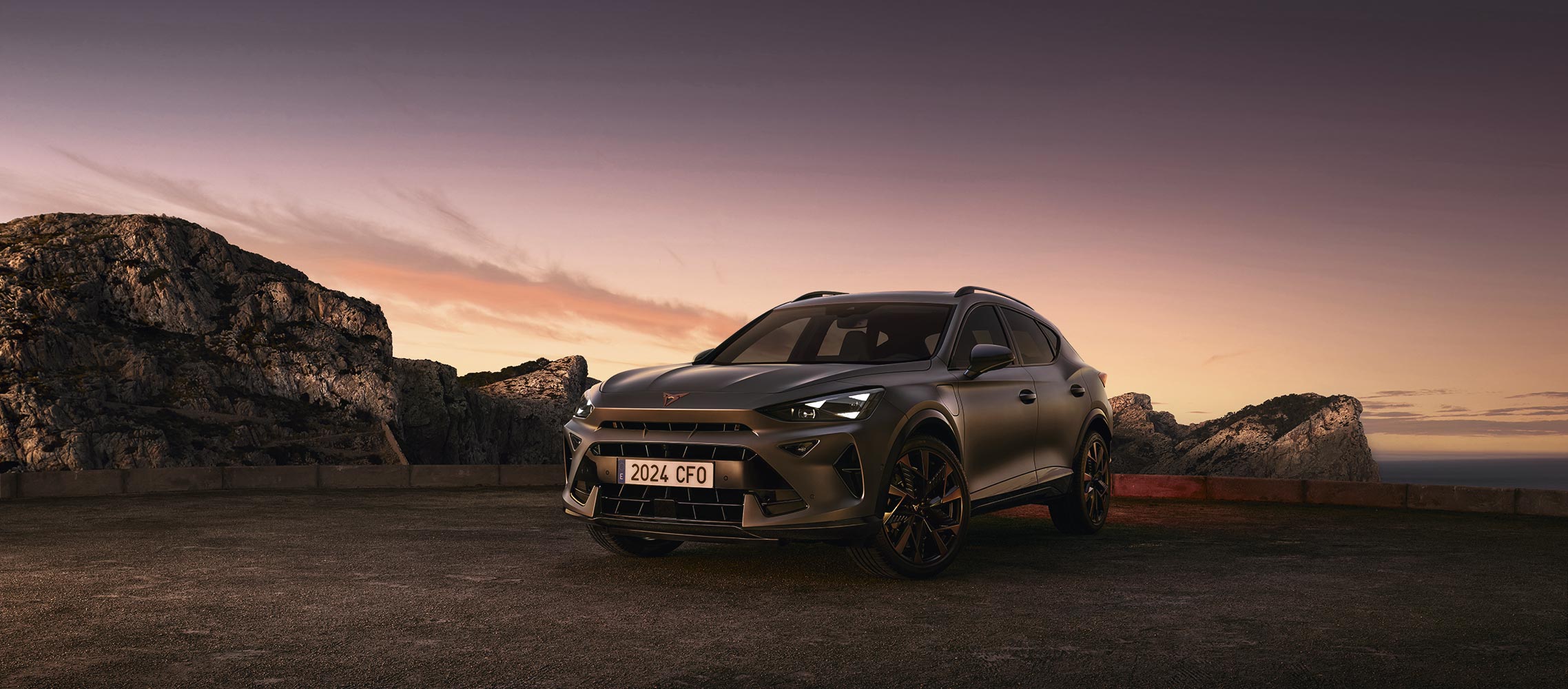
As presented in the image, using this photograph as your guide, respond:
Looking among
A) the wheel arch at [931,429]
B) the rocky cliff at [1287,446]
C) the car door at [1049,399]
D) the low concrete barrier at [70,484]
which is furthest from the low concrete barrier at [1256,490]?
the rocky cliff at [1287,446]

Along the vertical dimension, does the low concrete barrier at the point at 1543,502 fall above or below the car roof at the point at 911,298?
below

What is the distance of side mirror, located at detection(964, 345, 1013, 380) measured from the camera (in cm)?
672

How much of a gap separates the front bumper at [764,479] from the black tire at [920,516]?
0.20 m

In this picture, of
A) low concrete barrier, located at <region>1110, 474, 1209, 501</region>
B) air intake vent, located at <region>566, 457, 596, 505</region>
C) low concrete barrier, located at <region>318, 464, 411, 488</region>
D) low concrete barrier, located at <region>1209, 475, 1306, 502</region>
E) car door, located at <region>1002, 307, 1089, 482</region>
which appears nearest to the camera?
air intake vent, located at <region>566, 457, 596, 505</region>

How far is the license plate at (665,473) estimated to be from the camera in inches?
233

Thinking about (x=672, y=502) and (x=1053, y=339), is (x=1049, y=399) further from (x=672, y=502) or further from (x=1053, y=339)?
(x=672, y=502)

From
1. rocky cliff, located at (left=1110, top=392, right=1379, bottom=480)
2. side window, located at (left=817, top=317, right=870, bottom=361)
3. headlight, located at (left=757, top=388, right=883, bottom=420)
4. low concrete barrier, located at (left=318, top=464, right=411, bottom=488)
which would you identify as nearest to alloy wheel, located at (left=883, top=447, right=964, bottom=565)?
headlight, located at (left=757, top=388, right=883, bottom=420)

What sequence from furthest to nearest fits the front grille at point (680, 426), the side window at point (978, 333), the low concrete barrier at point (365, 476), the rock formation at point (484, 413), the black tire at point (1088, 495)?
the rock formation at point (484, 413) < the low concrete barrier at point (365, 476) < the black tire at point (1088, 495) < the side window at point (978, 333) < the front grille at point (680, 426)

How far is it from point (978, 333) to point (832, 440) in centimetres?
225

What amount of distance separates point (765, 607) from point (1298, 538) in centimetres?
520

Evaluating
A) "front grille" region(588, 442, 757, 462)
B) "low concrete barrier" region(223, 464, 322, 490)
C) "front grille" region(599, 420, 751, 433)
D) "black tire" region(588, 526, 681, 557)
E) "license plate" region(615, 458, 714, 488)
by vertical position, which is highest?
"front grille" region(599, 420, 751, 433)

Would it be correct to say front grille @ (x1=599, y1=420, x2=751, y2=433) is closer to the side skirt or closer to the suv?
the suv

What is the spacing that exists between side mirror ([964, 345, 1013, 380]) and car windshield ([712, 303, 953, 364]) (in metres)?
0.33

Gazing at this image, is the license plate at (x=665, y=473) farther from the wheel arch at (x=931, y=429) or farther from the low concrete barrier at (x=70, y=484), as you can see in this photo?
the low concrete barrier at (x=70, y=484)
